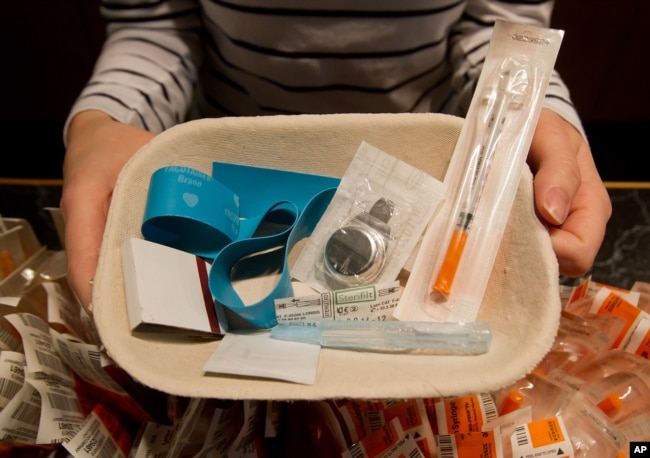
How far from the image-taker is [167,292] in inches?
11.7

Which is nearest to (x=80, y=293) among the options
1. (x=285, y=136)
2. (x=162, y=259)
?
(x=162, y=259)

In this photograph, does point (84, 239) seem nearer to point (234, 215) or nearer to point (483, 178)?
point (234, 215)

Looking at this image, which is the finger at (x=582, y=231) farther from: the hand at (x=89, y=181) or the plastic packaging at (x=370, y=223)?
the hand at (x=89, y=181)

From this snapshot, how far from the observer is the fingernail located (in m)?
0.30

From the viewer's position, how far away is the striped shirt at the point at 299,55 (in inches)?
16.5

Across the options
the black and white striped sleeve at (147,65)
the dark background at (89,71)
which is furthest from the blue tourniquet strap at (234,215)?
the dark background at (89,71)

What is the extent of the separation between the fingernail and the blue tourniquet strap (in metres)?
0.15

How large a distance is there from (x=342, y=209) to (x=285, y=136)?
71mm

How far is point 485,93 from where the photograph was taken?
0.37 m

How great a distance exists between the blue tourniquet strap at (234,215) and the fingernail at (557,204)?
152 mm

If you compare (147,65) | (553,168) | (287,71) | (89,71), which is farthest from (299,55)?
(89,71)

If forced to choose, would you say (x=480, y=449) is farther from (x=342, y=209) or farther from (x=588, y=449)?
(x=342, y=209)

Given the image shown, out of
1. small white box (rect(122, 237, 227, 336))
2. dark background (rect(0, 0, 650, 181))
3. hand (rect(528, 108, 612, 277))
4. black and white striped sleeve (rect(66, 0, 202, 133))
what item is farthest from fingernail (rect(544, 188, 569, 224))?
dark background (rect(0, 0, 650, 181))

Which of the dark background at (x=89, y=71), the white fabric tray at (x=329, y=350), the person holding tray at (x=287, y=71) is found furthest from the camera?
the dark background at (x=89, y=71)
